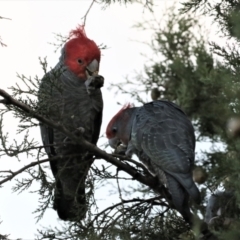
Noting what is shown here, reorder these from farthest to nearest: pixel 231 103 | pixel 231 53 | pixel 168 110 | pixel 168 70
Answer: pixel 168 70
pixel 168 110
pixel 231 53
pixel 231 103

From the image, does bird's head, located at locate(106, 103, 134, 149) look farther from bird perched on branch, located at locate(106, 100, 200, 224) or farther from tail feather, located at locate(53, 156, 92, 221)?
tail feather, located at locate(53, 156, 92, 221)

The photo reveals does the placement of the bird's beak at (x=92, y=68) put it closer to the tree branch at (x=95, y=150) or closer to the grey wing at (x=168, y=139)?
the grey wing at (x=168, y=139)

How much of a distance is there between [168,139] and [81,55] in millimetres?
917

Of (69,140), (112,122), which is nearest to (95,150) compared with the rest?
(69,140)

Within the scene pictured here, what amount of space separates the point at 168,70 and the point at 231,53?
3433mm

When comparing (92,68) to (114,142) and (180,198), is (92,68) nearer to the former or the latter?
(114,142)

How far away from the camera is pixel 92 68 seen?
4320mm

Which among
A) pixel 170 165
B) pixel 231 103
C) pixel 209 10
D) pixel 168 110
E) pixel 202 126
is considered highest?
pixel 202 126


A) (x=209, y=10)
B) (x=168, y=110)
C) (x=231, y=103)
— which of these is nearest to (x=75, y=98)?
(x=168, y=110)

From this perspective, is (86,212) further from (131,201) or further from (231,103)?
(231,103)

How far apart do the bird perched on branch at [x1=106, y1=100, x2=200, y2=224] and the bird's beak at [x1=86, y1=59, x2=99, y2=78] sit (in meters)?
0.29

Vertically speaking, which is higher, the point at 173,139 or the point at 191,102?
the point at 191,102

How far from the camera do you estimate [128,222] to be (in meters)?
3.39

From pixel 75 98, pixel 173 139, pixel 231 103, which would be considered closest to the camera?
pixel 231 103
